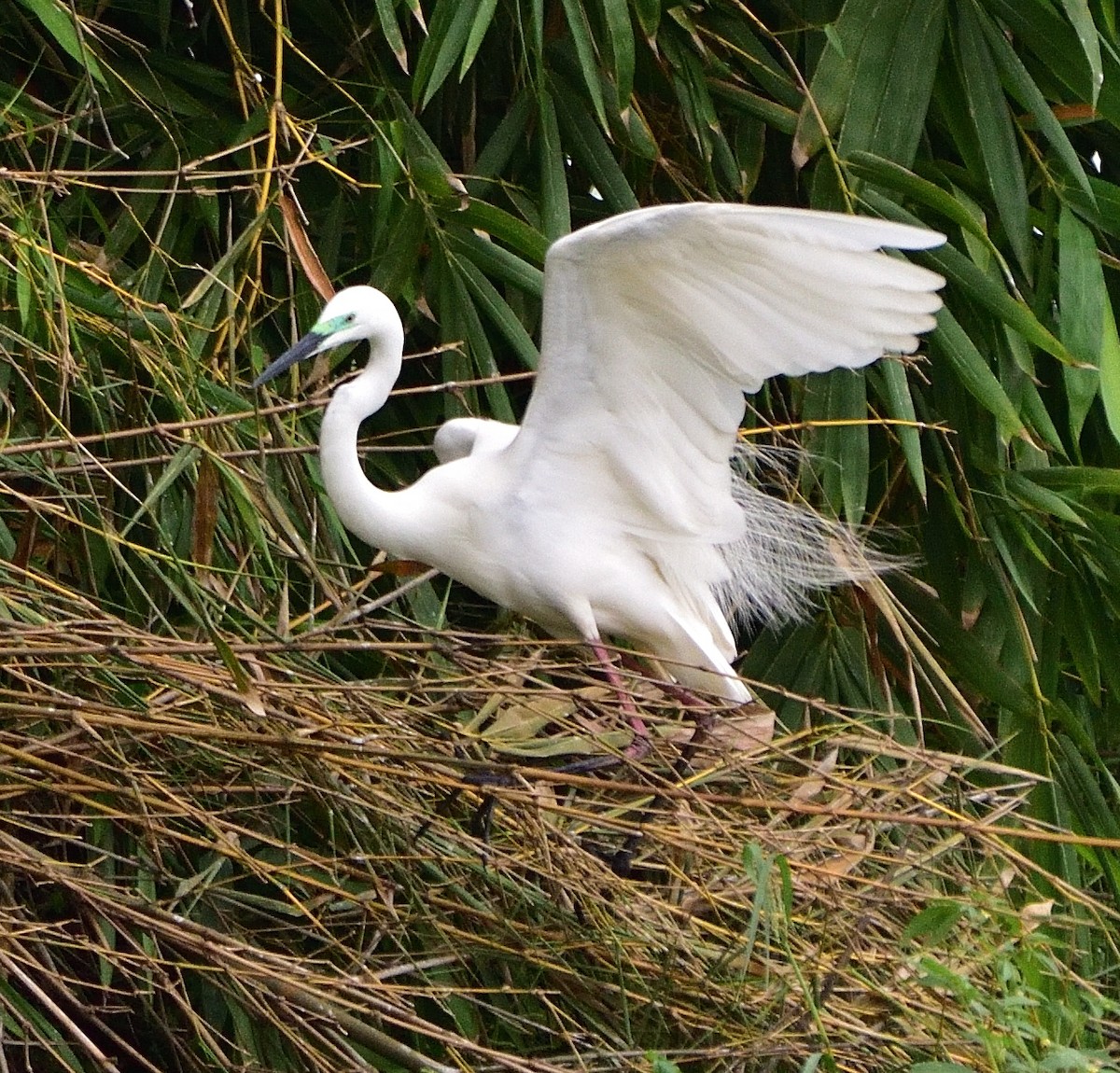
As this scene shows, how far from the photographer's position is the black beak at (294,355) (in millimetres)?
1779

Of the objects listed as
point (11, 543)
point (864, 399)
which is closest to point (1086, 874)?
point (864, 399)

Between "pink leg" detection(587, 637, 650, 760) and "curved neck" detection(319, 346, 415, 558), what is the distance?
0.24 m

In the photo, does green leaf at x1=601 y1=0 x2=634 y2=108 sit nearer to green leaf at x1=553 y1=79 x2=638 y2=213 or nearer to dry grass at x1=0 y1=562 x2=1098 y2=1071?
green leaf at x1=553 y1=79 x2=638 y2=213

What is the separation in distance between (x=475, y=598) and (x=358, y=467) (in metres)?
0.77

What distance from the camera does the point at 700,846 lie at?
1.51 m

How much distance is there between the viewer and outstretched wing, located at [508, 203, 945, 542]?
1.61 m

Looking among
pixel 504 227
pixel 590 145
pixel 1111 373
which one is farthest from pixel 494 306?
pixel 1111 373

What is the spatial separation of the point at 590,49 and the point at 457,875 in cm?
98

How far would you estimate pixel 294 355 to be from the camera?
71.2 inches

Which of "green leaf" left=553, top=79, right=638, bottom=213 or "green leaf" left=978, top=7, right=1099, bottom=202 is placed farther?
"green leaf" left=553, top=79, right=638, bottom=213

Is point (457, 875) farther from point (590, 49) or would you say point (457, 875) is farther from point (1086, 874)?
point (1086, 874)

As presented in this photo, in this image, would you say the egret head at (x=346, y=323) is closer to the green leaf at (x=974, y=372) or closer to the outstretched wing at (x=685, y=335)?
the outstretched wing at (x=685, y=335)

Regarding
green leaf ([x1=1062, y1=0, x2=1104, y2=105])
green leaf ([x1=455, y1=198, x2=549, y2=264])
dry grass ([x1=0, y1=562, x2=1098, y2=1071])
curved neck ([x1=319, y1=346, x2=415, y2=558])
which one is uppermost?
green leaf ([x1=1062, y1=0, x2=1104, y2=105])

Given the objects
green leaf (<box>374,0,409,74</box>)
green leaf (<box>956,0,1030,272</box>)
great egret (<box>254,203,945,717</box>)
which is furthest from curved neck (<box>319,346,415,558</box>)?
green leaf (<box>956,0,1030,272</box>)
